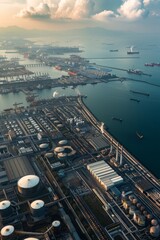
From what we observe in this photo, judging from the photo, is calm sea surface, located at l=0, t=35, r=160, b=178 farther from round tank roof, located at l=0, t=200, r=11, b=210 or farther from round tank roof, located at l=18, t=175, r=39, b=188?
round tank roof, located at l=0, t=200, r=11, b=210

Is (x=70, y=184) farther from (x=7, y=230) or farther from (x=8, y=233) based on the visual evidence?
(x=8, y=233)

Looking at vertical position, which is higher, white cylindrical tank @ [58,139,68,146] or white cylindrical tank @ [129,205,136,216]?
white cylindrical tank @ [58,139,68,146]

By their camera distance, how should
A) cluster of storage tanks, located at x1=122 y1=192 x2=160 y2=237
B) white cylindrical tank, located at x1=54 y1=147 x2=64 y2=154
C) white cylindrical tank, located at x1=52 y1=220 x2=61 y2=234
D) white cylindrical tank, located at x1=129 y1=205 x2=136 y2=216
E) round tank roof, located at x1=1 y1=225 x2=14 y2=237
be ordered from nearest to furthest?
1. round tank roof, located at x1=1 y1=225 x2=14 y2=237
2. white cylindrical tank, located at x1=52 y1=220 x2=61 y2=234
3. cluster of storage tanks, located at x1=122 y1=192 x2=160 y2=237
4. white cylindrical tank, located at x1=129 y1=205 x2=136 y2=216
5. white cylindrical tank, located at x1=54 y1=147 x2=64 y2=154

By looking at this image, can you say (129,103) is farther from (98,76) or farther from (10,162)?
(10,162)

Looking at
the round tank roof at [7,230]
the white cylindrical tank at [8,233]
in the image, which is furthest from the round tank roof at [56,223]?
the round tank roof at [7,230]

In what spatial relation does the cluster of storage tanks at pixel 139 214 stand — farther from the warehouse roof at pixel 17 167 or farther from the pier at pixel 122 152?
the warehouse roof at pixel 17 167

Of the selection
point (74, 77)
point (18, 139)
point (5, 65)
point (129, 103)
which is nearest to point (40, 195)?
point (18, 139)

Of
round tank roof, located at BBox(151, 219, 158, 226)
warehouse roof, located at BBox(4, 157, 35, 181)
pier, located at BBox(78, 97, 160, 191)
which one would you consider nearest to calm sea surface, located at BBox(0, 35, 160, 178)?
pier, located at BBox(78, 97, 160, 191)
